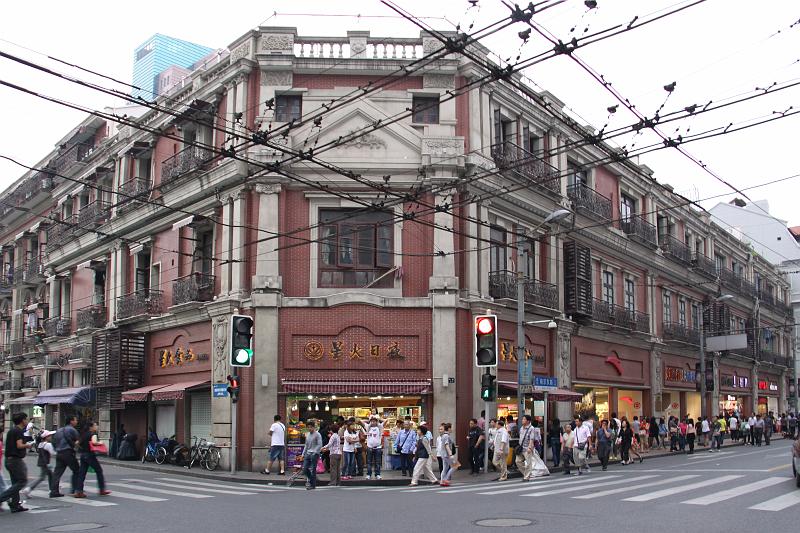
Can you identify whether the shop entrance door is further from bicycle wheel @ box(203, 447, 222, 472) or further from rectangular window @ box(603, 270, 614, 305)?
rectangular window @ box(603, 270, 614, 305)

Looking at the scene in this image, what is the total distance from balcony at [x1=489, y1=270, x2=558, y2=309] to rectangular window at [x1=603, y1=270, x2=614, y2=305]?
19.8 ft

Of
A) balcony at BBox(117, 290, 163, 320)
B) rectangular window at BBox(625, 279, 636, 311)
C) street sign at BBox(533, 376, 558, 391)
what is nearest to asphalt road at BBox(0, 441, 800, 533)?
street sign at BBox(533, 376, 558, 391)

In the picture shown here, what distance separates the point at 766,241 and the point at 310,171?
180 feet

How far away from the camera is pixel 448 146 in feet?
Answer: 84.6

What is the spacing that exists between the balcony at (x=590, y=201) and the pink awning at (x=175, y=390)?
15.6 m

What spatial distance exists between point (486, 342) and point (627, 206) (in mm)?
21842

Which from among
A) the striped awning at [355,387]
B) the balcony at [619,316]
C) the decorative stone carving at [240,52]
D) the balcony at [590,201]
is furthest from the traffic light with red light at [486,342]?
the balcony at [619,316]

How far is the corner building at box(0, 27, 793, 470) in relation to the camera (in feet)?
81.8

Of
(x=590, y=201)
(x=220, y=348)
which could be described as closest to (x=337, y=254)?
(x=220, y=348)

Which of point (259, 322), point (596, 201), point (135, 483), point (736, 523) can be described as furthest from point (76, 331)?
point (736, 523)

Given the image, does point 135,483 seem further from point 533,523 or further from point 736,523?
point 736,523

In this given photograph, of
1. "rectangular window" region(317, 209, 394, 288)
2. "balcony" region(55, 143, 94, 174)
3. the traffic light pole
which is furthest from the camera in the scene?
"balcony" region(55, 143, 94, 174)

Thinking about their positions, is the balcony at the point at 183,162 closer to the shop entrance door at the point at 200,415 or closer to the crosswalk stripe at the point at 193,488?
the shop entrance door at the point at 200,415

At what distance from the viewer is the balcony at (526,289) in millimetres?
26859
